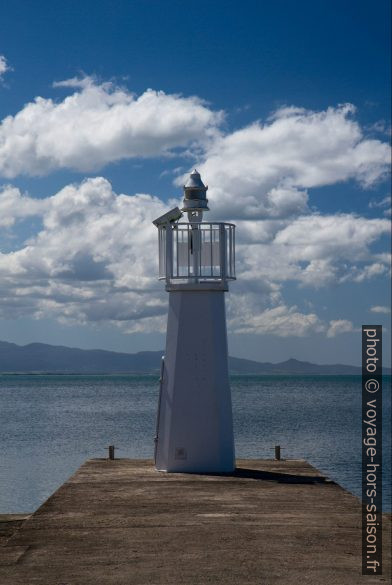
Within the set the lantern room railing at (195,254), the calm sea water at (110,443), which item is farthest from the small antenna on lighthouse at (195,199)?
the calm sea water at (110,443)

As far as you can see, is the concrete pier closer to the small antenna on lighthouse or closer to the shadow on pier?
the shadow on pier

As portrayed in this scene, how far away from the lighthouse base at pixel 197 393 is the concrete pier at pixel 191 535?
A: 26.4 inches

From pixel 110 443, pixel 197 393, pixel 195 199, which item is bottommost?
pixel 110 443

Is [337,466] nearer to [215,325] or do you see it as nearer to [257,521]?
[215,325]

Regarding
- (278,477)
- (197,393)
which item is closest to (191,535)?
(278,477)

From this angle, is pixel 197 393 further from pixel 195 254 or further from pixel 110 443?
pixel 110 443

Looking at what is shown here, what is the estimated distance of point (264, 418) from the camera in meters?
71.1

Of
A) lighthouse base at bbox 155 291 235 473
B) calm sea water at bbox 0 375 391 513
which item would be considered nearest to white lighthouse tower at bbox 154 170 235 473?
lighthouse base at bbox 155 291 235 473

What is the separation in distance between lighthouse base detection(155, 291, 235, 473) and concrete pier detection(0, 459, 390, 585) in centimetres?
67

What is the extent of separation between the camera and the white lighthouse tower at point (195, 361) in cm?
1591

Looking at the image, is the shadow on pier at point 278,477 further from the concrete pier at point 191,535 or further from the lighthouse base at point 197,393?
the lighthouse base at point 197,393

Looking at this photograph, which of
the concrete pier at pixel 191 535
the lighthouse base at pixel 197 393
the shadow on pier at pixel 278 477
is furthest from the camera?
the lighthouse base at pixel 197 393

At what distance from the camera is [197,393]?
15922mm

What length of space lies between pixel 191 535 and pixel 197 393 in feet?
17.6
